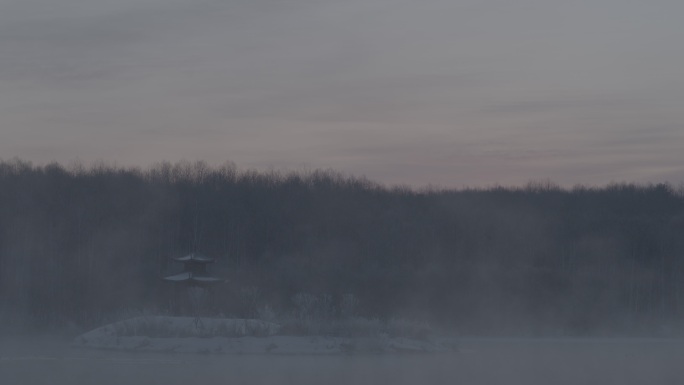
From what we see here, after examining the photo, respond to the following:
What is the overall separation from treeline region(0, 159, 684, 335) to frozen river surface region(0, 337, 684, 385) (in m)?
11.2

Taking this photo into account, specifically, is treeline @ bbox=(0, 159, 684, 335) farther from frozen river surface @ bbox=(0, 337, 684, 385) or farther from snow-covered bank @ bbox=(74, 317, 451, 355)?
frozen river surface @ bbox=(0, 337, 684, 385)

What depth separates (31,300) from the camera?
4669 cm

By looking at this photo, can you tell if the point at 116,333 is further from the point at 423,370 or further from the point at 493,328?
the point at 493,328

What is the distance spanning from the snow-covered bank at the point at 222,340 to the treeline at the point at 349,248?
22.7 ft

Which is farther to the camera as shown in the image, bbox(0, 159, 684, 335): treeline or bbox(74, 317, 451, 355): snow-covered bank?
bbox(0, 159, 684, 335): treeline

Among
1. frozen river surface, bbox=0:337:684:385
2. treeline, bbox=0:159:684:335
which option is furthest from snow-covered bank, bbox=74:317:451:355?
treeline, bbox=0:159:684:335

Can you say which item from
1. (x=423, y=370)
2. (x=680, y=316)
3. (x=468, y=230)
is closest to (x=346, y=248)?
(x=468, y=230)

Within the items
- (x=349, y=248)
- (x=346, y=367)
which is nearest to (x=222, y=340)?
(x=346, y=367)

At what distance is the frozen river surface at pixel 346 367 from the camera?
17.5 metres

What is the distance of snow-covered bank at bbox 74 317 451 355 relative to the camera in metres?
25.3

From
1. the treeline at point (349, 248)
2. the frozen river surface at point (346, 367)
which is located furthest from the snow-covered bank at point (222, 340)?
the treeline at point (349, 248)

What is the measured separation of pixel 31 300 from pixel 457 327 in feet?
77.8

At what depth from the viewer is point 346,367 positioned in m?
20.5

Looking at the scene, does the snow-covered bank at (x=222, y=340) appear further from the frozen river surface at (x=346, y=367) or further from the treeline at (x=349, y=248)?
the treeline at (x=349, y=248)
